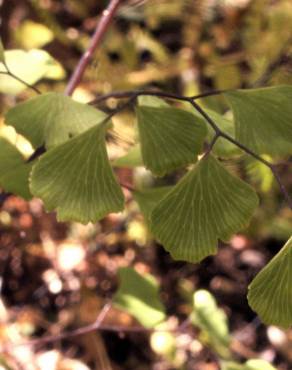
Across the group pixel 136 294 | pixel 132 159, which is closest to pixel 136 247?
pixel 136 294

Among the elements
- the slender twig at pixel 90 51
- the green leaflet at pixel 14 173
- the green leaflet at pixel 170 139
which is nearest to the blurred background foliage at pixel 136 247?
the slender twig at pixel 90 51

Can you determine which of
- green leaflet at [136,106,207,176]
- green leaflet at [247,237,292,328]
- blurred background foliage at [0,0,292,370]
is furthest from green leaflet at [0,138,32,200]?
blurred background foliage at [0,0,292,370]

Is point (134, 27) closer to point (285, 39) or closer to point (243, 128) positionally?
point (285, 39)

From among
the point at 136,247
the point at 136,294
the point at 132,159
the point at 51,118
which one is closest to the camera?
the point at 51,118

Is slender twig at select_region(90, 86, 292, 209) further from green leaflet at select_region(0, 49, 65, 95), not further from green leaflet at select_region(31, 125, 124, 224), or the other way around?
green leaflet at select_region(0, 49, 65, 95)

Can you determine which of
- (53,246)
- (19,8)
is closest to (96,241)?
(53,246)

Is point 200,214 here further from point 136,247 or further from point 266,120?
point 136,247
